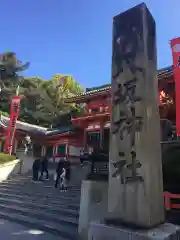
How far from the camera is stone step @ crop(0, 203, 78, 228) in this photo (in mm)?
6369

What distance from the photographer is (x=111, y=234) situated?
3.61 metres

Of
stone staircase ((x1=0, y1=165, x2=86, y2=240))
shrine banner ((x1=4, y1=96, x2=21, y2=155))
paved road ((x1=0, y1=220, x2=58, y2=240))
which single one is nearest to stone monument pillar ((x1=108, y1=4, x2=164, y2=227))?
stone staircase ((x1=0, y1=165, x2=86, y2=240))

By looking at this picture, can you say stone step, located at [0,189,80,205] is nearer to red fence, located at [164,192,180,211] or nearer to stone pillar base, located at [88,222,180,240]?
red fence, located at [164,192,180,211]

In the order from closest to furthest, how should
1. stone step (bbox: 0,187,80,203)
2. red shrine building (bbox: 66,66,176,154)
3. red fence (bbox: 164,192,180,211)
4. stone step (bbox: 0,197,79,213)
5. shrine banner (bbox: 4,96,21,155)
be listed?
red fence (bbox: 164,192,180,211) → stone step (bbox: 0,197,79,213) → stone step (bbox: 0,187,80,203) → red shrine building (bbox: 66,66,176,154) → shrine banner (bbox: 4,96,21,155)

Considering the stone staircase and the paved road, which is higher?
the stone staircase

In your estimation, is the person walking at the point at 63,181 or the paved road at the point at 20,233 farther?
the person walking at the point at 63,181

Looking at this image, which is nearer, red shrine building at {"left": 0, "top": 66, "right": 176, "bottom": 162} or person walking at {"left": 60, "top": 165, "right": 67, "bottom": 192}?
person walking at {"left": 60, "top": 165, "right": 67, "bottom": 192}

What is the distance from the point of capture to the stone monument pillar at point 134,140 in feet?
11.8

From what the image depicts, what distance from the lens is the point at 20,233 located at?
5777 millimetres

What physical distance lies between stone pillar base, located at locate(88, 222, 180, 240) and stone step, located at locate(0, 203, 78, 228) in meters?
2.53

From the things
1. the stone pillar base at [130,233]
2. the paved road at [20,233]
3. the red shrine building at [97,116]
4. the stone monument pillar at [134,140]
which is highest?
the red shrine building at [97,116]

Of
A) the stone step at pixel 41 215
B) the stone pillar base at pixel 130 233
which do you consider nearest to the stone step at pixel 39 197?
the stone step at pixel 41 215

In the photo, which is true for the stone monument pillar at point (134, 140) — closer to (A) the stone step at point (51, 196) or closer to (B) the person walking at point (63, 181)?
(A) the stone step at point (51, 196)

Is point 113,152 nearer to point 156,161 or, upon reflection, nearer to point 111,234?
point 156,161
